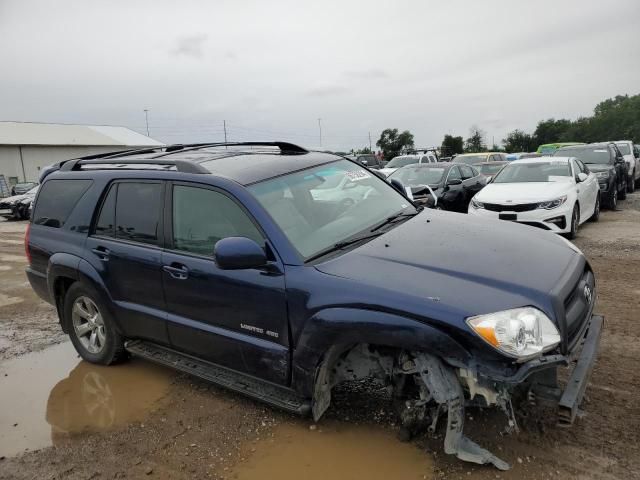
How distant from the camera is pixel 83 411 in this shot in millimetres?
3826

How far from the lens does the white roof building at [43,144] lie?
43.8 metres

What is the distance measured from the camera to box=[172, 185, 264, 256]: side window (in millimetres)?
3352

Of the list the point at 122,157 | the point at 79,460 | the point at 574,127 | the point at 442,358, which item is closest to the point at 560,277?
the point at 442,358

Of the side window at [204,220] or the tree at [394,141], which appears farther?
the tree at [394,141]

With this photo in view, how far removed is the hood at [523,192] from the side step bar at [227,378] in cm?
664

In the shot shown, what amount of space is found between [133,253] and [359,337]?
208cm

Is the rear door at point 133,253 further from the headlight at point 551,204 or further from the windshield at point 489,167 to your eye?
the windshield at point 489,167

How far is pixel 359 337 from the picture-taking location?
2727 mm

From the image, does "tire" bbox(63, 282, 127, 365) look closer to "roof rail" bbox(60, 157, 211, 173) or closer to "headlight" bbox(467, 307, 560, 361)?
"roof rail" bbox(60, 157, 211, 173)

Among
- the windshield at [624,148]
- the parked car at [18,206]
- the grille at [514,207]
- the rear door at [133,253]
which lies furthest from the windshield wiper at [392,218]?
the parked car at [18,206]

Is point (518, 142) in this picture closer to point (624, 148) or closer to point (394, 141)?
point (394, 141)

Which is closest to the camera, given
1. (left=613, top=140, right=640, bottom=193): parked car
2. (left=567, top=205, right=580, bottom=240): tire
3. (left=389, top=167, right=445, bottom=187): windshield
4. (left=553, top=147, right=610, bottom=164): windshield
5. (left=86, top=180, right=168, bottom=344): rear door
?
(left=86, top=180, right=168, bottom=344): rear door

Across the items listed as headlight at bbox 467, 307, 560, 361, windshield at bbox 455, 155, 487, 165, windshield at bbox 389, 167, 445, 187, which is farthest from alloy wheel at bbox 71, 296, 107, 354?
windshield at bbox 455, 155, 487, 165

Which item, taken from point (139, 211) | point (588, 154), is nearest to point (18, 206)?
point (139, 211)
